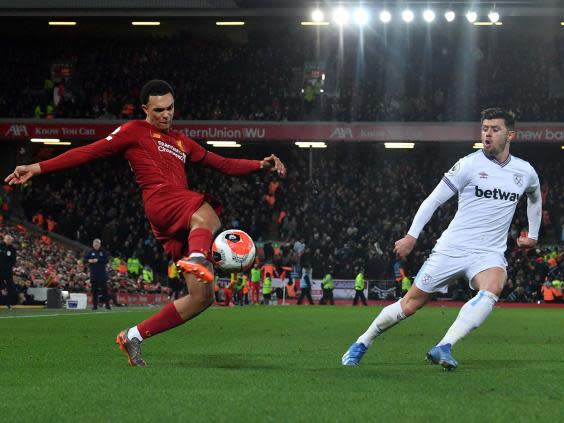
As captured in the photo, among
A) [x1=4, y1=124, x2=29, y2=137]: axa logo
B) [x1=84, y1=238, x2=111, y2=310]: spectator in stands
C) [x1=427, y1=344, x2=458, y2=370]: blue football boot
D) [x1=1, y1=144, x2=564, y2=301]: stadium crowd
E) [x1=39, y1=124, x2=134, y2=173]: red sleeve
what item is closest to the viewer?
[x1=39, y1=124, x2=134, y2=173]: red sleeve

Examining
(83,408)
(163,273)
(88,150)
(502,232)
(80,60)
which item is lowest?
(163,273)

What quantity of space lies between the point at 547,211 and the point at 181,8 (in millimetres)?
17335

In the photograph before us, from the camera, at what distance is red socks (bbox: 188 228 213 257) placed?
7289mm

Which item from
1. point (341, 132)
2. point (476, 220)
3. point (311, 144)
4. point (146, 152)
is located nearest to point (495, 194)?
point (476, 220)

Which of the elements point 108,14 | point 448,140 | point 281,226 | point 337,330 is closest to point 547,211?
point 448,140

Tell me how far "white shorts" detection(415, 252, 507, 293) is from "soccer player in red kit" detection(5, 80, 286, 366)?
1.49 meters

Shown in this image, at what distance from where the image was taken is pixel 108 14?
42562mm

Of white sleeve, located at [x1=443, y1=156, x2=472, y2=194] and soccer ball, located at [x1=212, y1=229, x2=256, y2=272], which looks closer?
soccer ball, located at [x1=212, y1=229, x2=256, y2=272]

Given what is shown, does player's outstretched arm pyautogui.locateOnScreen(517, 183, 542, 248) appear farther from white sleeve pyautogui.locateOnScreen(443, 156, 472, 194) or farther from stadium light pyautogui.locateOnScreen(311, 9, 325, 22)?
stadium light pyautogui.locateOnScreen(311, 9, 325, 22)

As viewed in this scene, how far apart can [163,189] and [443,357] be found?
253 cm

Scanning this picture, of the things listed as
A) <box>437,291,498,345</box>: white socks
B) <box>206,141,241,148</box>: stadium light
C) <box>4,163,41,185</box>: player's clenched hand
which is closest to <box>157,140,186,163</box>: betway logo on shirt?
<box>4,163,41,185</box>: player's clenched hand

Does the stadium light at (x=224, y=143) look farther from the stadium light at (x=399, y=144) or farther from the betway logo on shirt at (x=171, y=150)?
the betway logo on shirt at (x=171, y=150)

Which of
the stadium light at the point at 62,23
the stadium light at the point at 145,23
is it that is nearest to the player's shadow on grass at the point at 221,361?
the stadium light at the point at 145,23

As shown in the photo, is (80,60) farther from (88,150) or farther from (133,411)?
(133,411)
